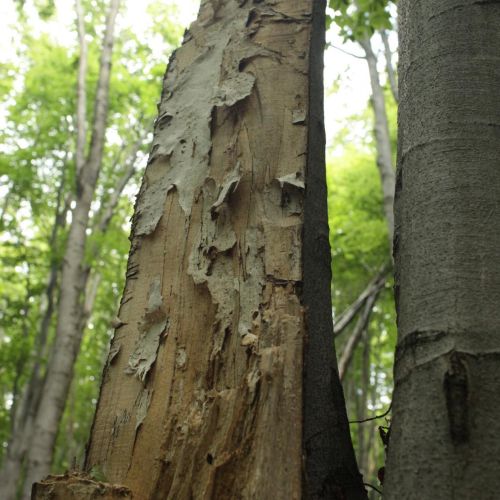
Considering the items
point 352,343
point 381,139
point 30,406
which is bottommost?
point 30,406

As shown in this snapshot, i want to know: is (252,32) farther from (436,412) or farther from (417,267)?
(436,412)

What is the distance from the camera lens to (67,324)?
22.2 feet

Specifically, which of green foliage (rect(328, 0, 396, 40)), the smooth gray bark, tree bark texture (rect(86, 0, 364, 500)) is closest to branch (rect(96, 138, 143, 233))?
green foliage (rect(328, 0, 396, 40))

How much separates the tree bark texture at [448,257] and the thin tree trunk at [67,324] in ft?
19.1

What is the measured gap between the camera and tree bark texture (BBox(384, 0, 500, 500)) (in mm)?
966

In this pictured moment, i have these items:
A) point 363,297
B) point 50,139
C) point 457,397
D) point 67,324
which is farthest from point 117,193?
point 457,397

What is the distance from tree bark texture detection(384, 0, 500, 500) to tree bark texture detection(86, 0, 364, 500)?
0.21m

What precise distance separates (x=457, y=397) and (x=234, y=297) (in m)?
0.55

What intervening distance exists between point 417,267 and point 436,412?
1.01 ft

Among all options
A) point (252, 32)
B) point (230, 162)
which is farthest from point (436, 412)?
point (252, 32)

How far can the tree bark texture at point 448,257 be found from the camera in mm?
966

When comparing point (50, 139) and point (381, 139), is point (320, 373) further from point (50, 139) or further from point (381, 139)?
point (50, 139)

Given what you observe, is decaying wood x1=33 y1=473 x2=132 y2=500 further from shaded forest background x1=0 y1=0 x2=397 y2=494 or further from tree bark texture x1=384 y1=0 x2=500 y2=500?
shaded forest background x1=0 y1=0 x2=397 y2=494

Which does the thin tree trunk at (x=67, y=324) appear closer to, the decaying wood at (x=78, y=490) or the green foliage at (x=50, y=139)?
the green foliage at (x=50, y=139)
